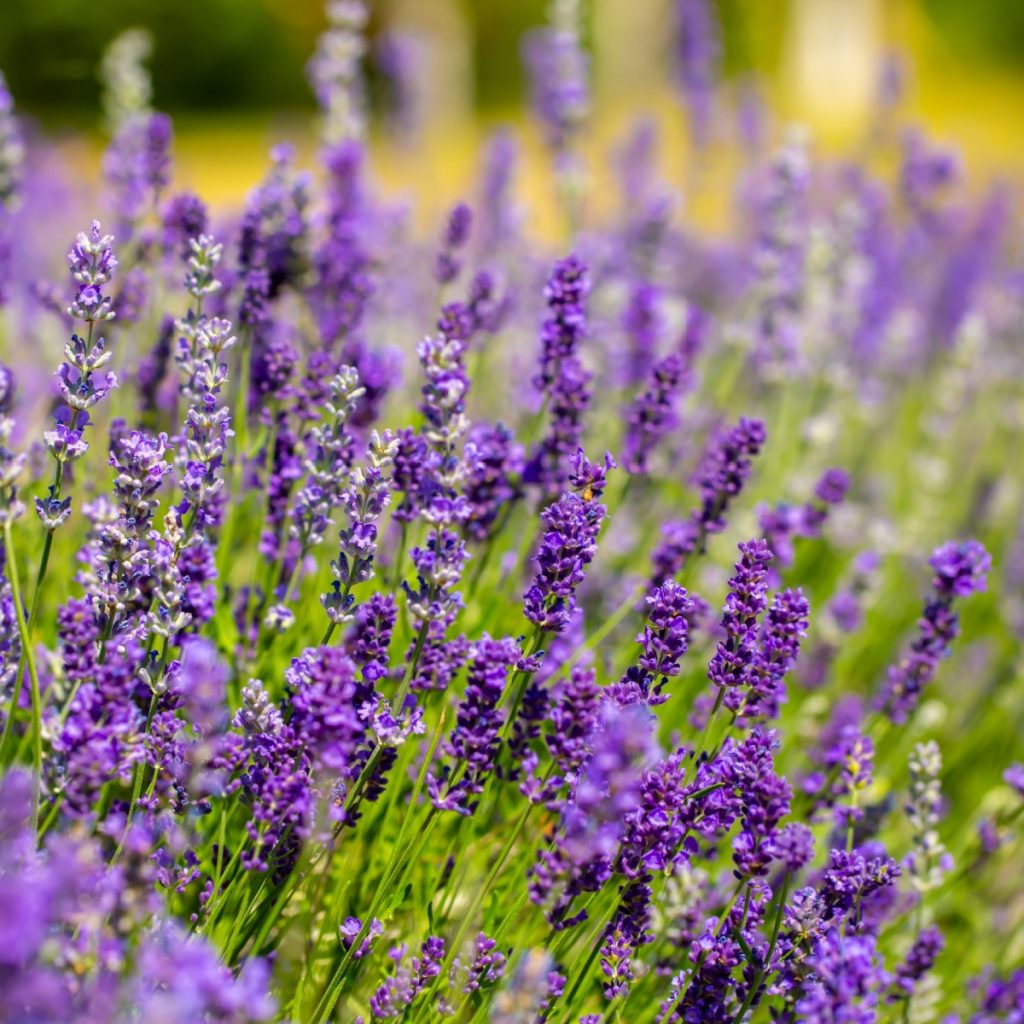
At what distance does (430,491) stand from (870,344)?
4.57 meters

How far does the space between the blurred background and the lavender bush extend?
4.23 m

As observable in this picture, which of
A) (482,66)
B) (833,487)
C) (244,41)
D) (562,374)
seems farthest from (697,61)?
(482,66)

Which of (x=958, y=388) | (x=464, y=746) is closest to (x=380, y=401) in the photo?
(x=464, y=746)

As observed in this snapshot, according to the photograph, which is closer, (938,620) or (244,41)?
(938,620)

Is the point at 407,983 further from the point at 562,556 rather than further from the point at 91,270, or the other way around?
the point at 91,270

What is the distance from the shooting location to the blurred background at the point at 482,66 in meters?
15.9

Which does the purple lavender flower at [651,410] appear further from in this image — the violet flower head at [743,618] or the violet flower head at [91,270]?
the violet flower head at [91,270]

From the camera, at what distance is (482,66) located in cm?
2998

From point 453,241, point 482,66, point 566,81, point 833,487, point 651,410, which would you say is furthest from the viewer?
point 482,66

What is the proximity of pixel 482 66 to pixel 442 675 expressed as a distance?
30.4 metres

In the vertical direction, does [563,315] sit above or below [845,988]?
above

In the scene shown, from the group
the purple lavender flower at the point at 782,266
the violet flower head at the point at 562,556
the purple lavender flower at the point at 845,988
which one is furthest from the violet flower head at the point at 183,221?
the purple lavender flower at the point at 782,266

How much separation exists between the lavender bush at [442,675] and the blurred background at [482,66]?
4.23 m

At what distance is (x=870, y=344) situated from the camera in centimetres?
607
